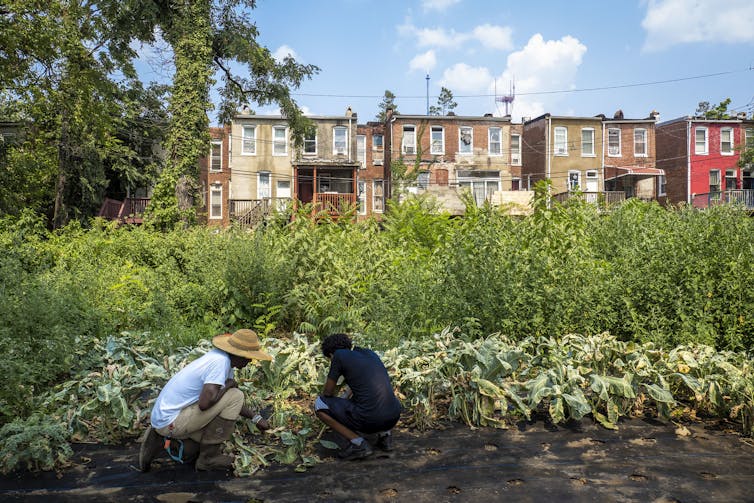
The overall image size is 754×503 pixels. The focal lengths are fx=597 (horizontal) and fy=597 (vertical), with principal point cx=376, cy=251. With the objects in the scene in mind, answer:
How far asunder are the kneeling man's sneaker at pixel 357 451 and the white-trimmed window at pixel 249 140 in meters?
34.1

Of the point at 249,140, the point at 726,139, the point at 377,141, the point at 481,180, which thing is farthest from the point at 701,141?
the point at 249,140

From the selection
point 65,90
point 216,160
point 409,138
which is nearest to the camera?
point 65,90

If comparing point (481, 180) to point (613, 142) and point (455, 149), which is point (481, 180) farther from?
point (613, 142)

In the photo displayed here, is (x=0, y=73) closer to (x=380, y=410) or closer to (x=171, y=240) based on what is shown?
(x=171, y=240)

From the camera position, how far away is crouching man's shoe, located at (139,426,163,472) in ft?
15.5

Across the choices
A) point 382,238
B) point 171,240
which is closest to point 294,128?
point 171,240

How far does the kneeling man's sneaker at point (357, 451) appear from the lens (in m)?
5.01

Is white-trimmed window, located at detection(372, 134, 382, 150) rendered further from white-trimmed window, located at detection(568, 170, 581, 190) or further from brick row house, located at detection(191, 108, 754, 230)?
white-trimmed window, located at detection(568, 170, 581, 190)

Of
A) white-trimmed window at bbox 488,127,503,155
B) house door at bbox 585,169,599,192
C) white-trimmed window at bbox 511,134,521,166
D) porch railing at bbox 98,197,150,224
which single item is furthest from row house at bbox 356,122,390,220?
porch railing at bbox 98,197,150,224

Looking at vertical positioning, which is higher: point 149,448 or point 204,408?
point 204,408

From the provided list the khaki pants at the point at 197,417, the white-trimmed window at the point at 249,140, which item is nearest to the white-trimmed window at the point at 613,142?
the white-trimmed window at the point at 249,140

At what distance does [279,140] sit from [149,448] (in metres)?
34.2

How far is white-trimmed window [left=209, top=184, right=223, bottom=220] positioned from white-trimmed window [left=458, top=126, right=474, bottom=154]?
633 inches

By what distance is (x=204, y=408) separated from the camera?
15.1 ft
